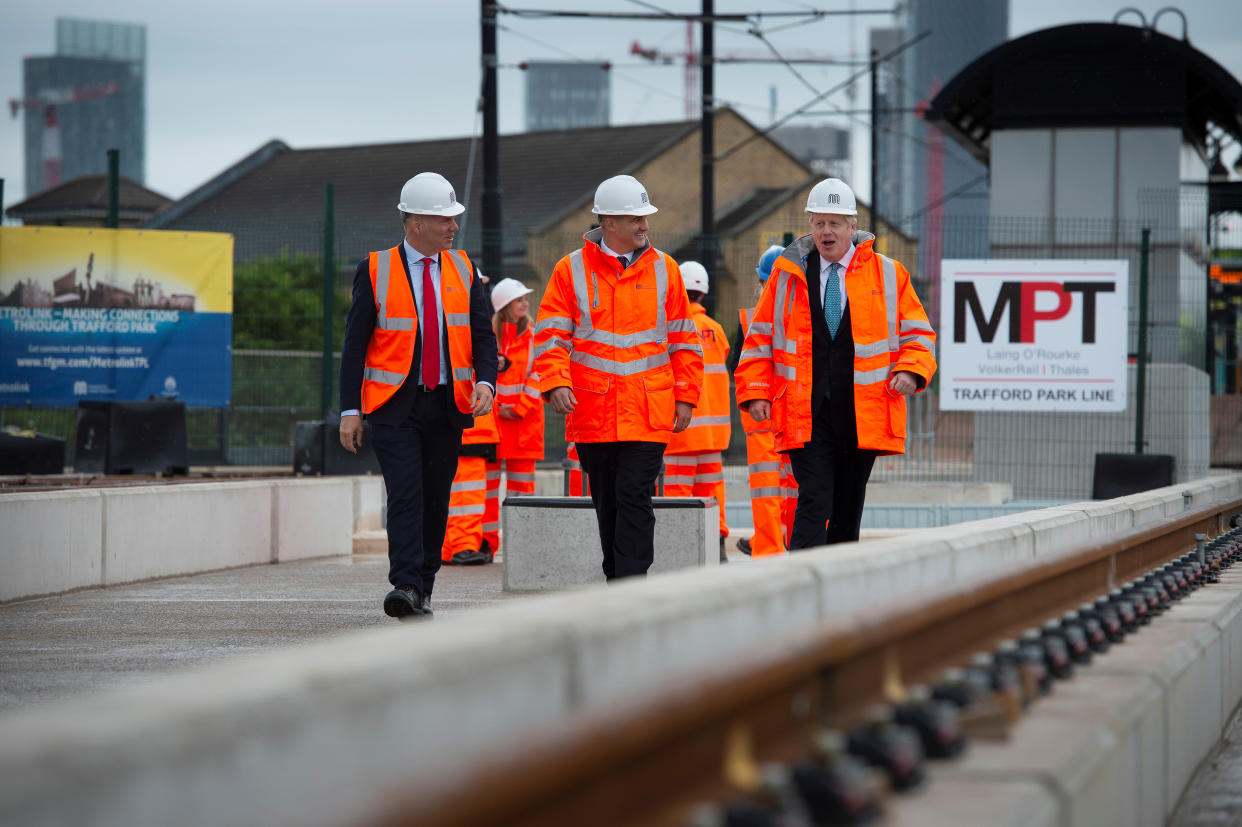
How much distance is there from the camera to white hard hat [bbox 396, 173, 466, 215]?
27.2ft

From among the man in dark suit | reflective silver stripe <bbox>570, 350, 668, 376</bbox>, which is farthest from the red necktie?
reflective silver stripe <bbox>570, 350, 668, 376</bbox>

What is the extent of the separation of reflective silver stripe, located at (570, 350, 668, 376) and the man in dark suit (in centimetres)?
44

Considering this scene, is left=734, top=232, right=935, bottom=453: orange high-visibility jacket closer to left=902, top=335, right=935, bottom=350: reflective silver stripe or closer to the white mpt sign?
left=902, top=335, right=935, bottom=350: reflective silver stripe

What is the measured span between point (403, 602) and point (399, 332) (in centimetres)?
123

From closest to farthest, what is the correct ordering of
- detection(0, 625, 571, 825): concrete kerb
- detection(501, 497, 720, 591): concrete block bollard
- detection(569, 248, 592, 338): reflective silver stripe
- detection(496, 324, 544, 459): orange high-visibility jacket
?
1. detection(0, 625, 571, 825): concrete kerb
2. detection(569, 248, 592, 338): reflective silver stripe
3. detection(501, 497, 720, 591): concrete block bollard
4. detection(496, 324, 544, 459): orange high-visibility jacket

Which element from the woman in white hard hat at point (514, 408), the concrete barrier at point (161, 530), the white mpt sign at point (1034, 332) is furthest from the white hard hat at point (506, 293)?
the white mpt sign at point (1034, 332)

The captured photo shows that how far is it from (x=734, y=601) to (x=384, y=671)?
4.00 feet

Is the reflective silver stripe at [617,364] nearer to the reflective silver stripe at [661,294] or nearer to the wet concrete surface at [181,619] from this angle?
the reflective silver stripe at [661,294]

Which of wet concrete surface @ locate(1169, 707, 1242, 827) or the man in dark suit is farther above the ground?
the man in dark suit

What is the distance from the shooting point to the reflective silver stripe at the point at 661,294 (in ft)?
27.4

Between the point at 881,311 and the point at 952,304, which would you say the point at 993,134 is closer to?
the point at 952,304

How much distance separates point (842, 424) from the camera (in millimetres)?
8172

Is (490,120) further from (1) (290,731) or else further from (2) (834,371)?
(1) (290,731)

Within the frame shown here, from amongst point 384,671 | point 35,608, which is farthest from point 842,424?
point 384,671
